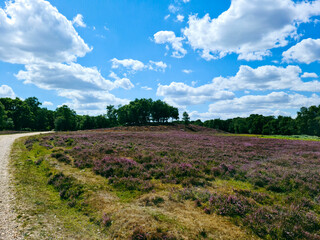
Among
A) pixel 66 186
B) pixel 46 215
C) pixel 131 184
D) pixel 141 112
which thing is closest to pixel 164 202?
pixel 131 184

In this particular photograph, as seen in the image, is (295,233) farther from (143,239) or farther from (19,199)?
(19,199)

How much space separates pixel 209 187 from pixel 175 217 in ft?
14.1

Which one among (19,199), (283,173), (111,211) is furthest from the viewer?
(283,173)

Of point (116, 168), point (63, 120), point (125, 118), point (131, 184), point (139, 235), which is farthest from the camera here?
point (125, 118)

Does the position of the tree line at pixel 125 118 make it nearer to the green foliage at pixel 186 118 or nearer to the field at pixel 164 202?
the green foliage at pixel 186 118

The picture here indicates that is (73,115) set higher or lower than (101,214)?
higher

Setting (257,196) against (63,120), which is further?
(63,120)

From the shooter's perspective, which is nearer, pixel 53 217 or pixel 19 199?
pixel 53 217

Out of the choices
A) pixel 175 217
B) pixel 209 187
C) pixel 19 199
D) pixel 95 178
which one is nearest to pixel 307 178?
pixel 209 187

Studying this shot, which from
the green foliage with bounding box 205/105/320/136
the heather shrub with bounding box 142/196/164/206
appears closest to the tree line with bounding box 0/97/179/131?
the green foliage with bounding box 205/105/320/136

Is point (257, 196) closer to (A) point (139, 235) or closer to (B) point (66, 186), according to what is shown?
(A) point (139, 235)

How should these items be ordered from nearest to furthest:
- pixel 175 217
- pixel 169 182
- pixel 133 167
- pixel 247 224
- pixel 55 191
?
pixel 247 224 → pixel 175 217 → pixel 55 191 → pixel 169 182 → pixel 133 167

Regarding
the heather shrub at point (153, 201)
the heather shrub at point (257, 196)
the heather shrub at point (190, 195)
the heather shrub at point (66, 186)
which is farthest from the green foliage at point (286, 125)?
the heather shrub at point (66, 186)

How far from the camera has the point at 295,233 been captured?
6156 millimetres
